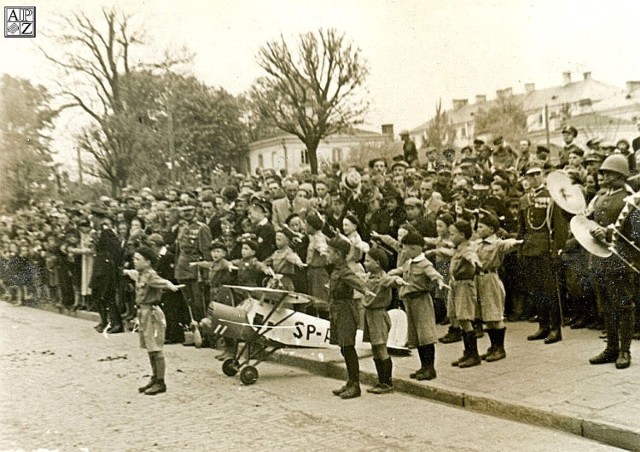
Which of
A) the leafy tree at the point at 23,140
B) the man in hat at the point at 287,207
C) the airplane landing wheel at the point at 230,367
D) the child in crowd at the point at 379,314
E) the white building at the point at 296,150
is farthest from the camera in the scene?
the white building at the point at 296,150

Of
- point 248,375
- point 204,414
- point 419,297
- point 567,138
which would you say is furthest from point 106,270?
point 567,138

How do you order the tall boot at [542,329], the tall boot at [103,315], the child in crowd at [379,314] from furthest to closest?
the tall boot at [103,315]
the tall boot at [542,329]
the child in crowd at [379,314]

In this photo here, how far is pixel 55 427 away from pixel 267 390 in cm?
202

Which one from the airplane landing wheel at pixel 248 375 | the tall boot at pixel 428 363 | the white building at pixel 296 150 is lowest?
the airplane landing wheel at pixel 248 375

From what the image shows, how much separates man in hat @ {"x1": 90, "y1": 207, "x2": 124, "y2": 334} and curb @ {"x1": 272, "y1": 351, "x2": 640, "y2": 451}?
4.26 m

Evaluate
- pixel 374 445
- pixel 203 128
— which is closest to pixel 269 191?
pixel 203 128

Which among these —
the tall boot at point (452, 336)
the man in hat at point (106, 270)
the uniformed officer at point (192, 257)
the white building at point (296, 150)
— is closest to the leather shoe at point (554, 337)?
the tall boot at point (452, 336)

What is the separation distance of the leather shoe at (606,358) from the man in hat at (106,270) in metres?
6.79

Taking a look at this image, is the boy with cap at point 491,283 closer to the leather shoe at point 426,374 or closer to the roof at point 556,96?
the leather shoe at point 426,374

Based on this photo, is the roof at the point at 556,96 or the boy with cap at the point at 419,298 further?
the roof at the point at 556,96

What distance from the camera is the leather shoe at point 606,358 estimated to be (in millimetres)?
6414

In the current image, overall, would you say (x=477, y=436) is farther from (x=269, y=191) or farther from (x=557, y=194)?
(x=269, y=191)

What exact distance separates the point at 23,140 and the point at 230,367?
3438mm

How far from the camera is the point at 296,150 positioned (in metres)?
11.1
